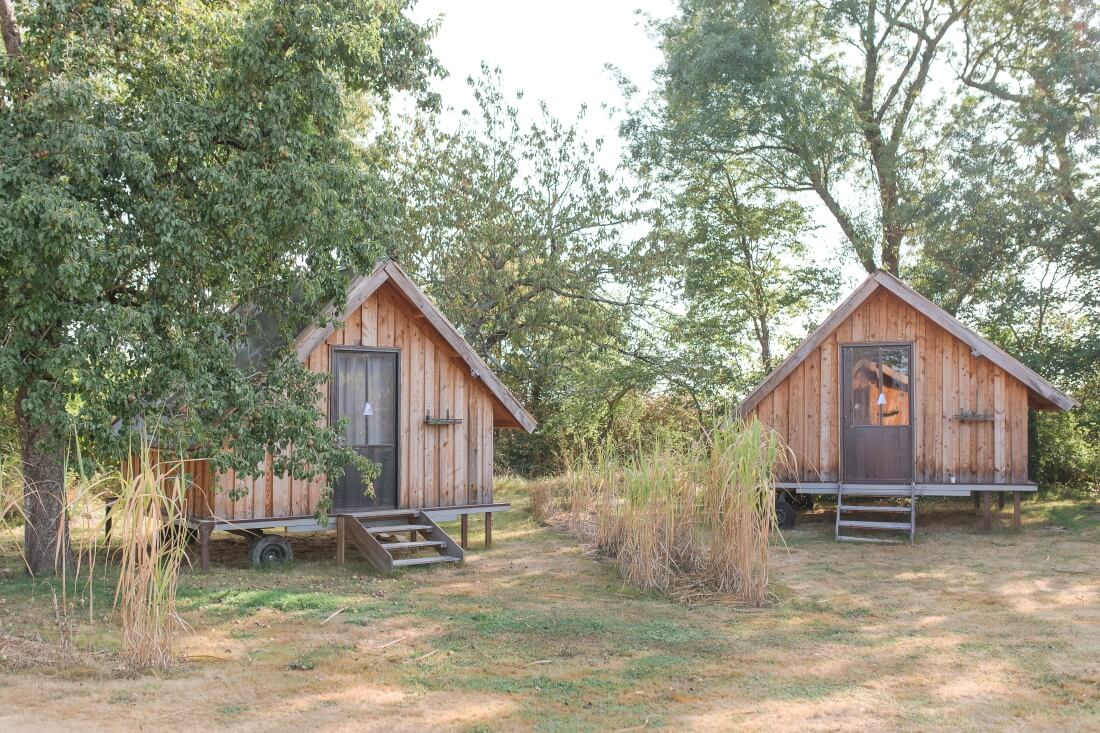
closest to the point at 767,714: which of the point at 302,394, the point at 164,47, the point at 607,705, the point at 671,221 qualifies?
the point at 607,705

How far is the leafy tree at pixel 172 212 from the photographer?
796 centimetres

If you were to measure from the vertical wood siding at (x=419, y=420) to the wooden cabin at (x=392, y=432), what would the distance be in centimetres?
1

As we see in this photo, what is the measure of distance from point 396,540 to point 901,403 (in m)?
7.80

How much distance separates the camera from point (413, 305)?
11.8 meters

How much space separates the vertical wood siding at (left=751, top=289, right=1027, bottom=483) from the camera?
45.6 ft

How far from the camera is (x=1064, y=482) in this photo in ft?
61.0

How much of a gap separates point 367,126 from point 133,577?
53.6ft

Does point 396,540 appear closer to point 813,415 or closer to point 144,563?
point 144,563

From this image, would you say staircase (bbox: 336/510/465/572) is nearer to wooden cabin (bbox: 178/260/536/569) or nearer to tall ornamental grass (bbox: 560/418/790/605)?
wooden cabin (bbox: 178/260/536/569)

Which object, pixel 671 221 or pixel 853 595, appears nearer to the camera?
pixel 853 595

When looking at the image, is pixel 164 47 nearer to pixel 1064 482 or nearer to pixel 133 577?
pixel 133 577

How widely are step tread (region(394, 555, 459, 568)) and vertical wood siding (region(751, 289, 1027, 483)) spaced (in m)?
6.08

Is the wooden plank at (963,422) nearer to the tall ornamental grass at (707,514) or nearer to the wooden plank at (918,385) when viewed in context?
the wooden plank at (918,385)

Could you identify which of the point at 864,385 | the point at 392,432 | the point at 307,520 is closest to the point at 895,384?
the point at 864,385
